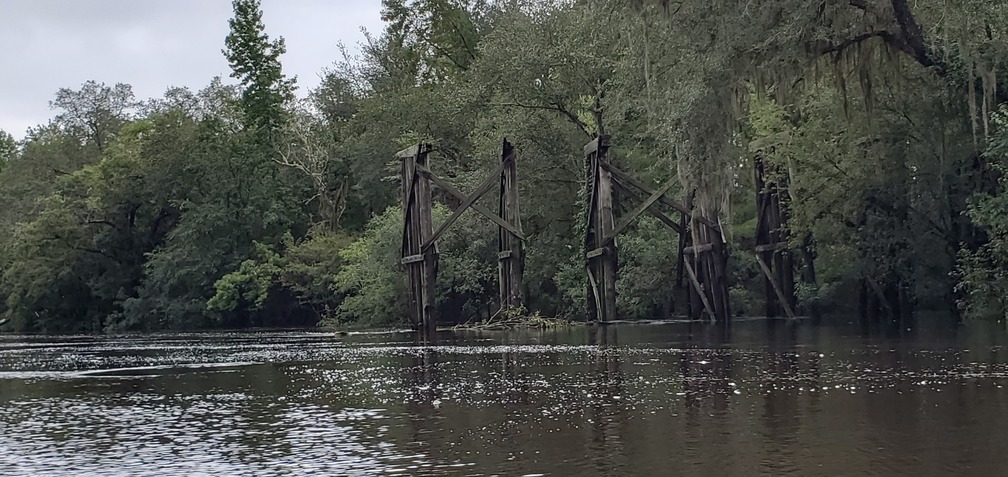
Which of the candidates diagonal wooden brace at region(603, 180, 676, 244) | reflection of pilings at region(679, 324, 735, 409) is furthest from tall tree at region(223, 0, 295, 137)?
reflection of pilings at region(679, 324, 735, 409)

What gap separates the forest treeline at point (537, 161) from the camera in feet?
72.2

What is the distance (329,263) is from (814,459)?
41.5 m

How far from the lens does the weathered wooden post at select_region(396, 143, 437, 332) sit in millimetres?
29375

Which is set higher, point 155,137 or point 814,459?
point 155,137

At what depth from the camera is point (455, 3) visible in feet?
190

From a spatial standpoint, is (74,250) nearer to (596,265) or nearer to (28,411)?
(596,265)

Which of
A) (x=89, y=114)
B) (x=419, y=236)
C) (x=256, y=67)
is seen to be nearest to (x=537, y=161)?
(x=419, y=236)

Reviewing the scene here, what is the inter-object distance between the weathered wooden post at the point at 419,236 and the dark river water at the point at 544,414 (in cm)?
1182

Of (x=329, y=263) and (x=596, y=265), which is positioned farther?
(x=329, y=263)

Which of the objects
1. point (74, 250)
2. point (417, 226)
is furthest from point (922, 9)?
point (74, 250)

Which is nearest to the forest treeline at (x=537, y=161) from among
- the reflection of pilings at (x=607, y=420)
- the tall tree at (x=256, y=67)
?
the tall tree at (x=256, y=67)

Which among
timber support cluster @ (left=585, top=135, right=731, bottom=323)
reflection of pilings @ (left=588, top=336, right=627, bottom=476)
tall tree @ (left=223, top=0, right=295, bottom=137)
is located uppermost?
tall tree @ (left=223, top=0, right=295, bottom=137)

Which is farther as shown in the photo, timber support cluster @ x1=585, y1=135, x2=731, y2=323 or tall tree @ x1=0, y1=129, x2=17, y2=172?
tall tree @ x1=0, y1=129, x2=17, y2=172

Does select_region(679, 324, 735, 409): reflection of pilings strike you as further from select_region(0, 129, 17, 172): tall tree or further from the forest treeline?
select_region(0, 129, 17, 172): tall tree
